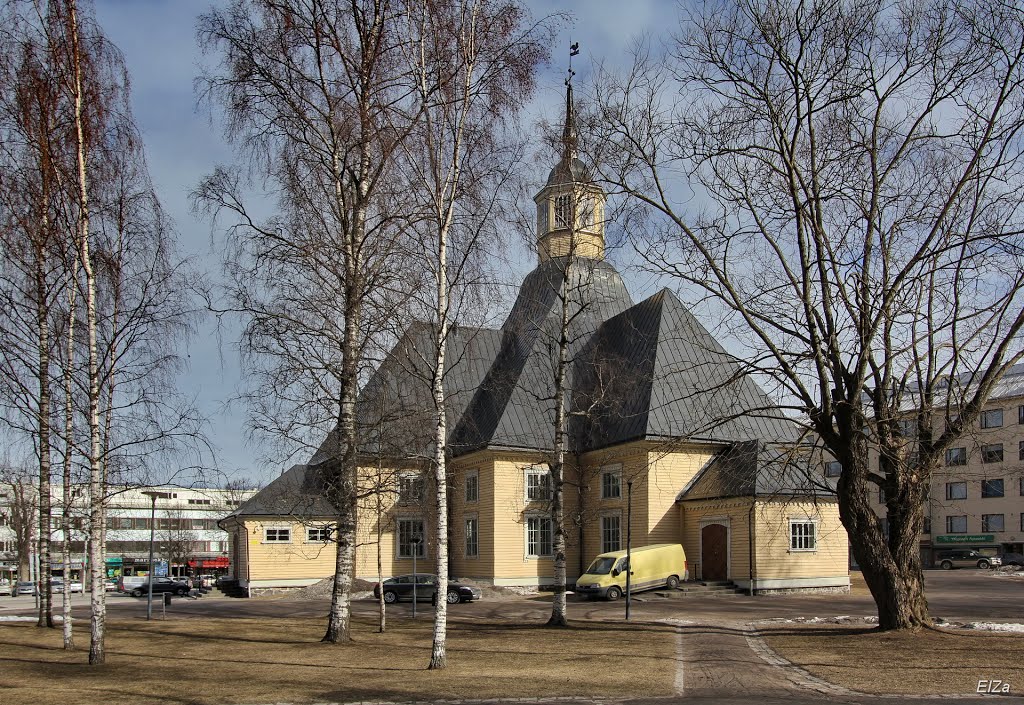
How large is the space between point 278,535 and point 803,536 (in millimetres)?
20979

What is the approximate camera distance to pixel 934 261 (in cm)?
1709

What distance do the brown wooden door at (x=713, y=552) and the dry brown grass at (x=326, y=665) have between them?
454 inches

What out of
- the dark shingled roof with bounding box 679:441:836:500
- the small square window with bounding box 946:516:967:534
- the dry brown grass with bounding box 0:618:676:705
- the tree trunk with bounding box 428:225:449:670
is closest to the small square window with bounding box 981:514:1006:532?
the small square window with bounding box 946:516:967:534

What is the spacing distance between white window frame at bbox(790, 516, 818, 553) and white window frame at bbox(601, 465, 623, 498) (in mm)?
6531

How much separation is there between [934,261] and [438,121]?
9845 millimetres

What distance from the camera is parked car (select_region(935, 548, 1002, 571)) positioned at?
191 feet

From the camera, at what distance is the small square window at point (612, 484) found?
3475cm

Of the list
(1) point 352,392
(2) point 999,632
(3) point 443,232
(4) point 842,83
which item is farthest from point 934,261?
(1) point 352,392

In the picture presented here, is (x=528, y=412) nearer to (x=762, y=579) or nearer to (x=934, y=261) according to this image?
(x=762, y=579)

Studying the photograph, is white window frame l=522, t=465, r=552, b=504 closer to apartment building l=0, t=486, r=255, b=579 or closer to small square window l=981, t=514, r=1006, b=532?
apartment building l=0, t=486, r=255, b=579

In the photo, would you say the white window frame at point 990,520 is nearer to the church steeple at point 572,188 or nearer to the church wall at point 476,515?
the church wall at point 476,515

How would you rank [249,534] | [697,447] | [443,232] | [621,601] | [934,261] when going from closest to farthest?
[443,232], [934,261], [621,601], [697,447], [249,534]

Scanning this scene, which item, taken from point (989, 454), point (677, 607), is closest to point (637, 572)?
point (677, 607)

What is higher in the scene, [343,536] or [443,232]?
[443,232]
